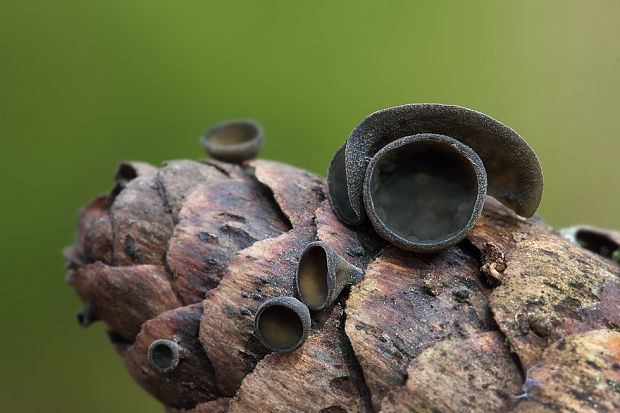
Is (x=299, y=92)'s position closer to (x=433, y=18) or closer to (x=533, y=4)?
(x=433, y=18)

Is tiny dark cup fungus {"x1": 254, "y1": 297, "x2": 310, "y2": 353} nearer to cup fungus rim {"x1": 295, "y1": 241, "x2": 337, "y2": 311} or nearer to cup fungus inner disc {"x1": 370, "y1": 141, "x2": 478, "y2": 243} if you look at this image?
cup fungus rim {"x1": 295, "y1": 241, "x2": 337, "y2": 311}

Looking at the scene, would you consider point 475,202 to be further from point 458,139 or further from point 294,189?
point 294,189

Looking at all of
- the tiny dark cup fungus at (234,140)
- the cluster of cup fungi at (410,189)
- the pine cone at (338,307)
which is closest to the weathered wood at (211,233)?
the pine cone at (338,307)

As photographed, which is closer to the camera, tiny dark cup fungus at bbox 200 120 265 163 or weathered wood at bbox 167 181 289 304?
weathered wood at bbox 167 181 289 304

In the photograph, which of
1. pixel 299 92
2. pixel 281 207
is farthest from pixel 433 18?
pixel 281 207

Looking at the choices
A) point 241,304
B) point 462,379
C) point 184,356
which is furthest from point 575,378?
point 184,356

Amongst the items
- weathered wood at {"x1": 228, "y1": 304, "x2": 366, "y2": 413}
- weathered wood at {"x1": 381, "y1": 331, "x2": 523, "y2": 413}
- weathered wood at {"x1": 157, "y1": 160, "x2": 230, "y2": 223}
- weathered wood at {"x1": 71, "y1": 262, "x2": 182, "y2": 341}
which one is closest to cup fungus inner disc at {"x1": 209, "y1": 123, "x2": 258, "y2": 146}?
weathered wood at {"x1": 157, "y1": 160, "x2": 230, "y2": 223}

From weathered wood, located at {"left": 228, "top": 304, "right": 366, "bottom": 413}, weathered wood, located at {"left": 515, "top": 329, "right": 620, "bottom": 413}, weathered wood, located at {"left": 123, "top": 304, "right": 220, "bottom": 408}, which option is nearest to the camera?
weathered wood, located at {"left": 515, "top": 329, "right": 620, "bottom": 413}
